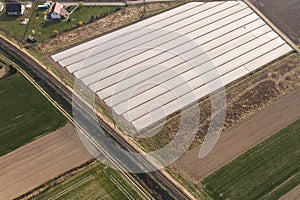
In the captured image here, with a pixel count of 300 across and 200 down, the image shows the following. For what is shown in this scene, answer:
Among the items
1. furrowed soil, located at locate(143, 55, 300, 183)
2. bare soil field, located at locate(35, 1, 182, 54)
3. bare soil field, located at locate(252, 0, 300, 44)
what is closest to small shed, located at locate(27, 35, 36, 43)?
bare soil field, located at locate(35, 1, 182, 54)

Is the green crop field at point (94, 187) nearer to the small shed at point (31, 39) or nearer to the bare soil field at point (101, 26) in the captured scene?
the bare soil field at point (101, 26)

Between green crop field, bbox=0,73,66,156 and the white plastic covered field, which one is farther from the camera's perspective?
the white plastic covered field

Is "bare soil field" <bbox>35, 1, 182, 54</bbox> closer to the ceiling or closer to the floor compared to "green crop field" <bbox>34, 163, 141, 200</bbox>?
closer to the ceiling

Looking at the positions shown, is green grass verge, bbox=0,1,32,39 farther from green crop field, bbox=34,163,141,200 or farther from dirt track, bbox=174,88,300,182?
dirt track, bbox=174,88,300,182

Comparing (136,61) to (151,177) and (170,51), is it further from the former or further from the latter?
(151,177)

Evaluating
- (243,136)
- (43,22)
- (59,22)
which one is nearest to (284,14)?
(243,136)

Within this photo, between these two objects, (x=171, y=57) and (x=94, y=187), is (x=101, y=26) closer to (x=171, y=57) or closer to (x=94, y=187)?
(x=171, y=57)

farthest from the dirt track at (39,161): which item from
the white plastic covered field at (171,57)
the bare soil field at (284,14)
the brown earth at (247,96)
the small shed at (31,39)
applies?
the bare soil field at (284,14)
